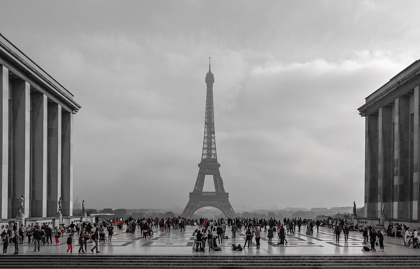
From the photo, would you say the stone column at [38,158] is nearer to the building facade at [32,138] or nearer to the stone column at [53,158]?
the building facade at [32,138]

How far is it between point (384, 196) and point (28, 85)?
4892 cm

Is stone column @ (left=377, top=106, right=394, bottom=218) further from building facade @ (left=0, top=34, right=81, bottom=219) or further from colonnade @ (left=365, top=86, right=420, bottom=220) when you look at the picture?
building facade @ (left=0, top=34, right=81, bottom=219)

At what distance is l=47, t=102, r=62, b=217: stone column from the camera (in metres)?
73.2

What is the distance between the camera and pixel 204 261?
33594 mm

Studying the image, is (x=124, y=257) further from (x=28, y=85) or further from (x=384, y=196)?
(x=384, y=196)

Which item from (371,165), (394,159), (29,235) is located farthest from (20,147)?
(371,165)

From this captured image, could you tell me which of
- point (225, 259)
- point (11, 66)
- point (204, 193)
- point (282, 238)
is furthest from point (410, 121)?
point (204, 193)

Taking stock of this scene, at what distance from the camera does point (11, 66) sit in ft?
186

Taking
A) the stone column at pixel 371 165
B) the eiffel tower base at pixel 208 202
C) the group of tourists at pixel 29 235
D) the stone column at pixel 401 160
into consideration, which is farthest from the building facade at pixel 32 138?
the eiffel tower base at pixel 208 202

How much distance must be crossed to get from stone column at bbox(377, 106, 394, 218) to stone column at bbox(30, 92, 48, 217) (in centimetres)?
4502

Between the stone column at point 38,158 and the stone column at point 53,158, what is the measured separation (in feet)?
19.7

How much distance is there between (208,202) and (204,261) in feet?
381

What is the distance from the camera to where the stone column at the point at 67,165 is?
79.8 metres

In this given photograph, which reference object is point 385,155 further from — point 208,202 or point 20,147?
point 208,202
